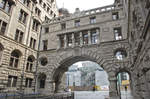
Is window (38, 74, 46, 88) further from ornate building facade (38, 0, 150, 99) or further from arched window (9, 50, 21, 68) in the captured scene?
arched window (9, 50, 21, 68)

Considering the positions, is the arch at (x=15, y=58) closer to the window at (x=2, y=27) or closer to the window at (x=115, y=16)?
the window at (x=2, y=27)

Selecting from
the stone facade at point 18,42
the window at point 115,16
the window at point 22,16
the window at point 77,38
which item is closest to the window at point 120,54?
the window at point 115,16

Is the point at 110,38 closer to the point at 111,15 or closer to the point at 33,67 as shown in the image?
the point at 111,15

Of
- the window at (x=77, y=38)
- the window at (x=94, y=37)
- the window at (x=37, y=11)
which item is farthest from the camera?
the window at (x=37, y=11)

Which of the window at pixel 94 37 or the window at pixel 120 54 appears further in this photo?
the window at pixel 94 37

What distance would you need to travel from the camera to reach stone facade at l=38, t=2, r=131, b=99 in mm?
20156

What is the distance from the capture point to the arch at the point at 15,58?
20.2m

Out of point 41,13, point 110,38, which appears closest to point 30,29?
point 41,13

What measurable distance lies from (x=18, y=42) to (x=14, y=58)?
9.21 ft

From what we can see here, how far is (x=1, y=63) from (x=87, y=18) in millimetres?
16754

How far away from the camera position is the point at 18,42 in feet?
69.9

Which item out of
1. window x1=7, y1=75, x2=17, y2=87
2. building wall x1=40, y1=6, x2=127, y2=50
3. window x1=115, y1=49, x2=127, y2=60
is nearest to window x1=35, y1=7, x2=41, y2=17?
building wall x1=40, y1=6, x2=127, y2=50

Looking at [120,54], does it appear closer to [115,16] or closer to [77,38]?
[115,16]

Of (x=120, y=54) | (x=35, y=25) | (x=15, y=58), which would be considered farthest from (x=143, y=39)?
(x=35, y=25)
